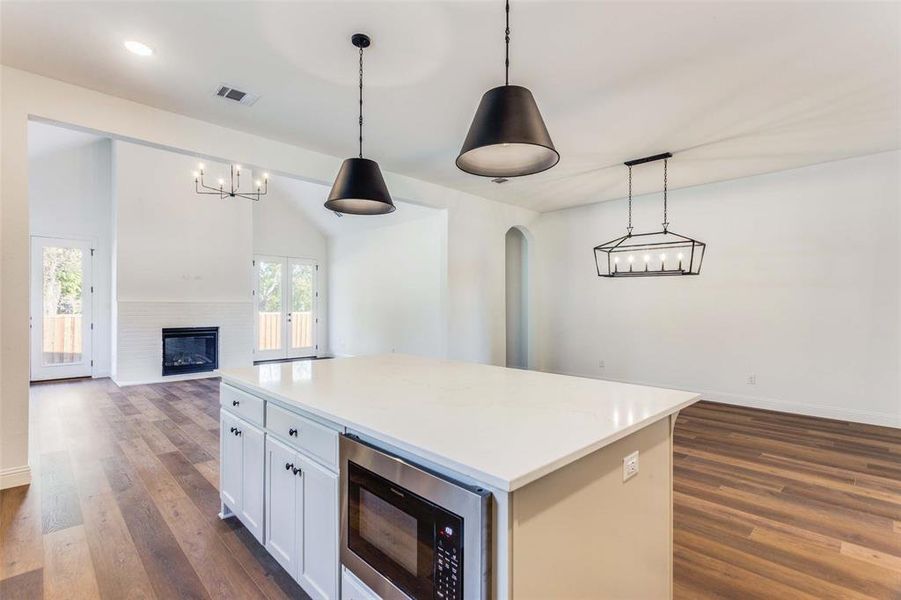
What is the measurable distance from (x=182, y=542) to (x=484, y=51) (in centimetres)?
328

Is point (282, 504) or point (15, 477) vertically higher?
point (282, 504)

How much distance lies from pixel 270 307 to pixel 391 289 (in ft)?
9.90

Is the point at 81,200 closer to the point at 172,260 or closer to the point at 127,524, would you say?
the point at 172,260

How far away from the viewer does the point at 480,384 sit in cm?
214

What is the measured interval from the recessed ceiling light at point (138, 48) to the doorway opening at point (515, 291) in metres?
5.84

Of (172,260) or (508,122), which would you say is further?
(172,260)

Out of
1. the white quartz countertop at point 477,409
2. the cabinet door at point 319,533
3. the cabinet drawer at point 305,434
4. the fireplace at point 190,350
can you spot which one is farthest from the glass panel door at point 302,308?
the cabinet door at point 319,533

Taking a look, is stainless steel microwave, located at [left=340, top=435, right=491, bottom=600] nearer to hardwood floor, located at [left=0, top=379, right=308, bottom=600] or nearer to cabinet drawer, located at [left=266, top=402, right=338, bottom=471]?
cabinet drawer, located at [left=266, top=402, right=338, bottom=471]

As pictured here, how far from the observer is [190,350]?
7.29 metres

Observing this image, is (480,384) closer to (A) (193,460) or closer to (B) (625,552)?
(B) (625,552)

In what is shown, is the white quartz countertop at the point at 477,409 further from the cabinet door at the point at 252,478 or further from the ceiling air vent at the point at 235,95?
the ceiling air vent at the point at 235,95

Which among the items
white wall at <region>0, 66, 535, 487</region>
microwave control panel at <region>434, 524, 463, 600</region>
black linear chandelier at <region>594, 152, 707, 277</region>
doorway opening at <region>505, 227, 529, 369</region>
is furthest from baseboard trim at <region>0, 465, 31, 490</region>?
doorway opening at <region>505, 227, 529, 369</region>

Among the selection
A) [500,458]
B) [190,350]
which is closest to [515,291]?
[190,350]

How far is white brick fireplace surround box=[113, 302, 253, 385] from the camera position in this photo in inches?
260
